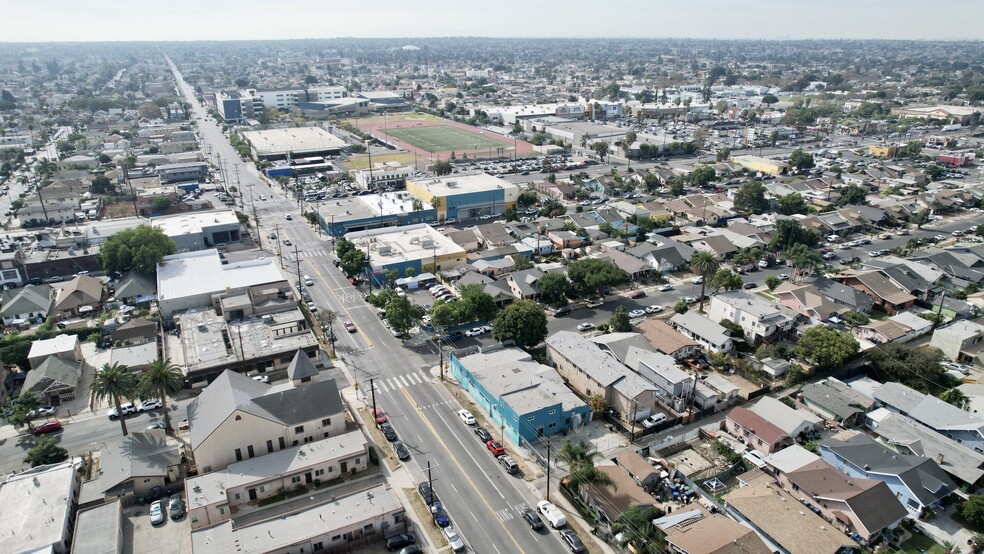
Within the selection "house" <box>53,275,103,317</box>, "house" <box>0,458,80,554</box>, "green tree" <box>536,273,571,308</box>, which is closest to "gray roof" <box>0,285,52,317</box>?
"house" <box>53,275,103,317</box>

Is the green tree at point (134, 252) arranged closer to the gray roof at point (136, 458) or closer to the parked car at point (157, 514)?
the gray roof at point (136, 458)

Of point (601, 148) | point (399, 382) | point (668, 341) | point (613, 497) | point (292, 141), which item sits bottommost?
point (399, 382)

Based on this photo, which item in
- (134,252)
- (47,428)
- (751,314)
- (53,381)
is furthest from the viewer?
(134,252)

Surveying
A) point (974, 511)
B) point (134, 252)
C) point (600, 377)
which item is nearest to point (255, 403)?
point (600, 377)

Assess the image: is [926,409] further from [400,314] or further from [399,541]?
[400,314]

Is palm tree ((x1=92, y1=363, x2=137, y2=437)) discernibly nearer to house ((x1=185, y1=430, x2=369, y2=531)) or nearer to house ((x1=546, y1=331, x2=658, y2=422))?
house ((x1=185, y1=430, x2=369, y2=531))

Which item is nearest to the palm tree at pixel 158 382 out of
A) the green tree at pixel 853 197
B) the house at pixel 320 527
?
the house at pixel 320 527
